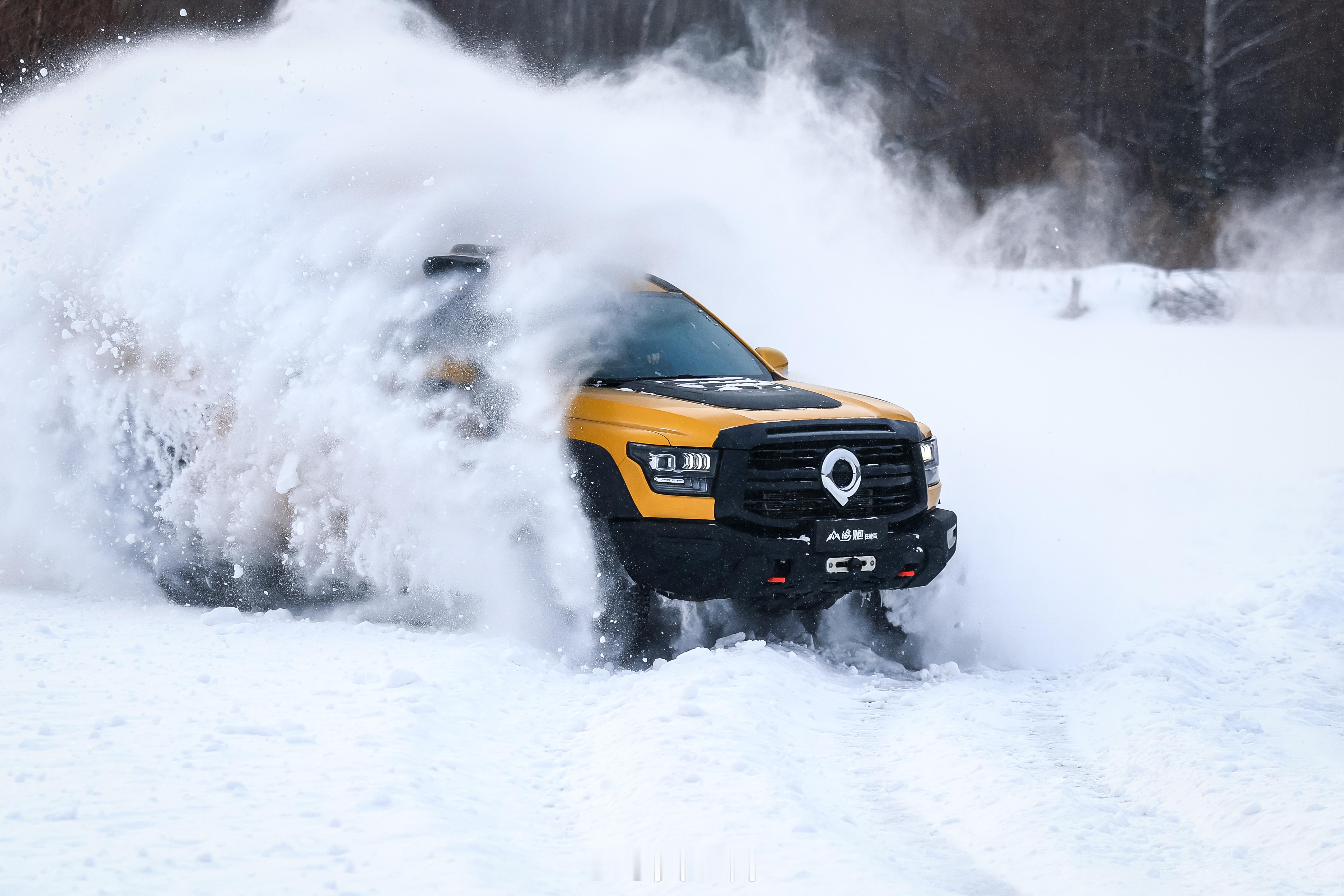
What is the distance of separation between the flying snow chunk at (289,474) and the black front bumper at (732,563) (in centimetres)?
203

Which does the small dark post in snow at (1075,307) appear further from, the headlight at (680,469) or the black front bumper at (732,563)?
the headlight at (680,469)

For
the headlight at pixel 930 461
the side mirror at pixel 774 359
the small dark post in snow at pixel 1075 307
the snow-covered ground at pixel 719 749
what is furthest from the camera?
the small dark post in snow at pixel 1075 307

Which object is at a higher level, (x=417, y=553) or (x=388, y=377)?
(x=388, y=377)

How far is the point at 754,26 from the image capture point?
3831 cm

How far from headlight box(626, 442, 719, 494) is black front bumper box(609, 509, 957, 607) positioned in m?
0.15

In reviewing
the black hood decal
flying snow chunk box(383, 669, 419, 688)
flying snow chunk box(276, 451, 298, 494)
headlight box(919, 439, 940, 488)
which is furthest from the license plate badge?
flying snow chunk box(276, 451, 298, 494)

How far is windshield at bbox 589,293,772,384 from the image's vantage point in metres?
6.50

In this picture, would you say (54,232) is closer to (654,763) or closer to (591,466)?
(591,466)

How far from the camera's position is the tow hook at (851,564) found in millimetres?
5660

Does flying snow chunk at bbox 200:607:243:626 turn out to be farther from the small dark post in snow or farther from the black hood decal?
the small dark post in snow

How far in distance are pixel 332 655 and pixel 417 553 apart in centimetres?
80

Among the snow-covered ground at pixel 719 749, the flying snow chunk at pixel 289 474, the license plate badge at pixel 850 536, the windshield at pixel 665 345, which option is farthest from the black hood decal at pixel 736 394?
the flying snow chunk at pixel 289 474

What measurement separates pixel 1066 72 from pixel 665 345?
102 ft

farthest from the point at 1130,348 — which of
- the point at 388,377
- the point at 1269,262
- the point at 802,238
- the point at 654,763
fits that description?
the point at 654,763
